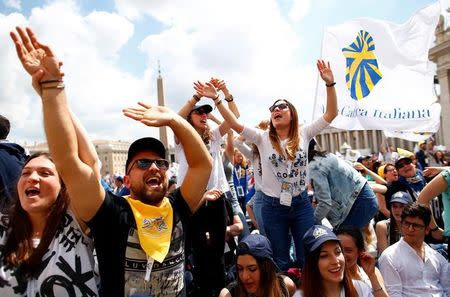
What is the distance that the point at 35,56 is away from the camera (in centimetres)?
217

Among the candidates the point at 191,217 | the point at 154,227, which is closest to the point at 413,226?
the point at 191,217

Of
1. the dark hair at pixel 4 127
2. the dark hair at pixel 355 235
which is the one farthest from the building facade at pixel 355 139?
the dark hair at pixel 4 127

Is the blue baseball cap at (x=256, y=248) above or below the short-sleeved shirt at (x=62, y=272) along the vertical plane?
below

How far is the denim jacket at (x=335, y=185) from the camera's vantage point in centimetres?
473

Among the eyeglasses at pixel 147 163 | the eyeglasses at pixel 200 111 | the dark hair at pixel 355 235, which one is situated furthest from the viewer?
the eyeglasses at pixel 200 111

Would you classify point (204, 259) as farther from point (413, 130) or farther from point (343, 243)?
point (413, 130)

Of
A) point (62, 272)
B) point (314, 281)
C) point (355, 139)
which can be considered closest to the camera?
point (62, 272)

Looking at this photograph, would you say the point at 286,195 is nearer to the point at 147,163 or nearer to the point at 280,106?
the point at 280,106

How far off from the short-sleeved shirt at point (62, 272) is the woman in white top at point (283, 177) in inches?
85.7

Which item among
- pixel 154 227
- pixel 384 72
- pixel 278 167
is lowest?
pixel 154 227

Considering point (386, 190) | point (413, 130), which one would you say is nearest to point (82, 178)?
point (386, 190)

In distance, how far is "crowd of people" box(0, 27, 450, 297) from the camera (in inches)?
89.9

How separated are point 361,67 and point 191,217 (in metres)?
5.17

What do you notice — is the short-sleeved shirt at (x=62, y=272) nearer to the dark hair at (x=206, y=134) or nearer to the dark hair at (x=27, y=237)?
the dark hair at (x=27, y=237)
